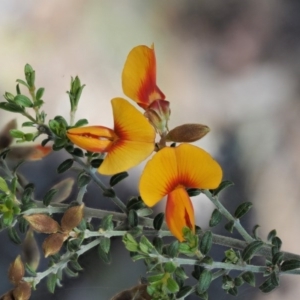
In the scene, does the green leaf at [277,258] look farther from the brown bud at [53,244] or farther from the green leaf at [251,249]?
the brown bud at [53,244]

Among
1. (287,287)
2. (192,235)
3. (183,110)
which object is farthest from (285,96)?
(192,235)

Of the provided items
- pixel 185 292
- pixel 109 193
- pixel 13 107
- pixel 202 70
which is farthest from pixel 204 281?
pixel 202 70

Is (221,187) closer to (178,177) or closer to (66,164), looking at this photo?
(178,177)

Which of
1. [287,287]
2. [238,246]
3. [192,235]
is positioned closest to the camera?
[192,235]

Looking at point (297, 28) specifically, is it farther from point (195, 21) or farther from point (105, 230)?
point (105, 230)

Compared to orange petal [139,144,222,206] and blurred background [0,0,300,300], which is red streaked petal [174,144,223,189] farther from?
blurred background [0,0,300,300]

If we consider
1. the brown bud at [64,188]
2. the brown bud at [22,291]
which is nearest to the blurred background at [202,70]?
the brown bud at [64,188]

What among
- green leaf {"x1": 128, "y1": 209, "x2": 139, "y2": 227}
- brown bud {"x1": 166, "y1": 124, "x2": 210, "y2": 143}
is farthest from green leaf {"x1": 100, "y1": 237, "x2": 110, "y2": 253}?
brown bud {"x1": 166, "y1": 124, "x2": 210, "y2": 143}
